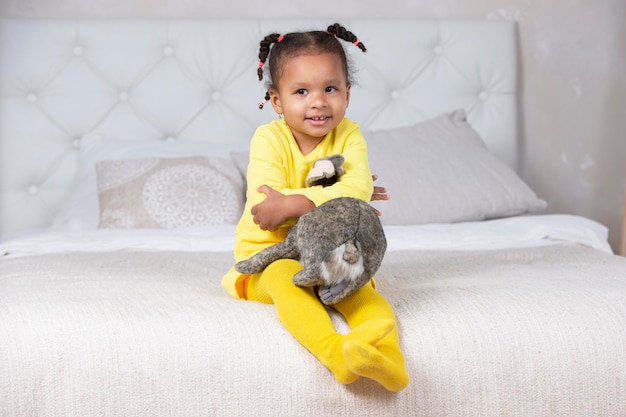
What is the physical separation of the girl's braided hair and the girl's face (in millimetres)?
14

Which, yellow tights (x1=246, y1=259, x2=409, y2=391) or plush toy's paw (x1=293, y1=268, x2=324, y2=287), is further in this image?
plush toy's paw (x1=293, y1=268, x2=324, y2=287)

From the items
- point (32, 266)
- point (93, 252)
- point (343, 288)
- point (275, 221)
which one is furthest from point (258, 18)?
point (343, 288)

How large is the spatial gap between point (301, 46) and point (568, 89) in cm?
184

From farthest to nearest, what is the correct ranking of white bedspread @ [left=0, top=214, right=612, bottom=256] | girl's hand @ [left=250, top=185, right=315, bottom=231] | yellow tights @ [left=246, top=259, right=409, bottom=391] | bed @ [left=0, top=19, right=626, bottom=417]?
white bedspread @ [left=0, top=214, right=612, bottom=256] < girl's hand @ [left=250, top=185, right=315, bottom=231] < bed @ [left=0, top=19, right=626, bottom=417] < yellow tights @ [left=246, top=259, right=409, bottom=391]

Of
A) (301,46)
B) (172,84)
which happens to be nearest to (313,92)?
(301,46)

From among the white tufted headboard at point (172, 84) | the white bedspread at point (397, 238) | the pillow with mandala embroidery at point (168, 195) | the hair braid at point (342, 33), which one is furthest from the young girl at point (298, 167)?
the white tufted headboard at point (172, 84)

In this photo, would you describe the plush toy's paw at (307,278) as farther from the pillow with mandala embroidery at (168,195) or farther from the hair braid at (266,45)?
the pillow with mandala embroidery at (168,195)

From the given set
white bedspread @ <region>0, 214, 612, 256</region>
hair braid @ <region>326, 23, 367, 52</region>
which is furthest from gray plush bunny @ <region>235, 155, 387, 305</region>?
white bedspread @ <region>0, 214, 612, 256</region>

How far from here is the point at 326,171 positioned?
1413 mm

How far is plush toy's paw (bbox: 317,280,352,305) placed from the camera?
1234 mm

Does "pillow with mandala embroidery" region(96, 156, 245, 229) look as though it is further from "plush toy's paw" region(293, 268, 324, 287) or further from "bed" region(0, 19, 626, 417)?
"plush toy's paw" region(293, 268, 324, 287)

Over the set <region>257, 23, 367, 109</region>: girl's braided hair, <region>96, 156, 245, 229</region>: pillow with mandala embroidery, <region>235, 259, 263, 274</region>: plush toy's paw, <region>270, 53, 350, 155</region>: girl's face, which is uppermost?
<region>257, 23, 367, 109</region>: girl's braided hair

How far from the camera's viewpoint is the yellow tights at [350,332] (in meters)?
1.09

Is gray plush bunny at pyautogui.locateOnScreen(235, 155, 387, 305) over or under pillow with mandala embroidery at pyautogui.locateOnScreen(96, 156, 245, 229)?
over
